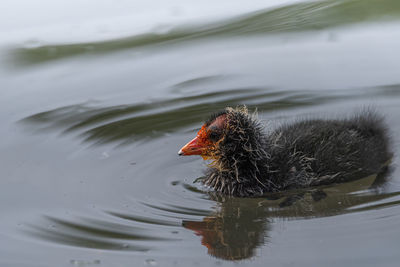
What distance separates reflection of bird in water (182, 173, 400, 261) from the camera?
4684mm

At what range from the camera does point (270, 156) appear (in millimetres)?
5988

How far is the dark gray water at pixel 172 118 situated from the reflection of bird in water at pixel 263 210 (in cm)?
2

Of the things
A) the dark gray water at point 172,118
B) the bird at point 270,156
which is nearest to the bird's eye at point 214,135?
the bird at point 270,156

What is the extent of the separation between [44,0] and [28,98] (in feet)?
10.9

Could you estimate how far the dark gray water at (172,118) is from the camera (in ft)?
15.0

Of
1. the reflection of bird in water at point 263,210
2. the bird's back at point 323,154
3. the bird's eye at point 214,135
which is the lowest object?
the reflection of bird in water at point 263,210

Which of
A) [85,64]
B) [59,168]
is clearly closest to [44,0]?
[85,64]

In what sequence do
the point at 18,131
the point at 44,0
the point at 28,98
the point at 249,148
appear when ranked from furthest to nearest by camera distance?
the point at 44,0, the point at 28,98, the point at 18,131, the point at 249,148

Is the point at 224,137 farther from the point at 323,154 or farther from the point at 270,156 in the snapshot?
the point at 323,154

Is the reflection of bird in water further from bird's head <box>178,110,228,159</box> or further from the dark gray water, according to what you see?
bird's head <box>178,110,228,159</box>

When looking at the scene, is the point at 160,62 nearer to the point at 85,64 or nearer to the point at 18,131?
the point at 85,64

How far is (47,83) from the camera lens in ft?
27.4

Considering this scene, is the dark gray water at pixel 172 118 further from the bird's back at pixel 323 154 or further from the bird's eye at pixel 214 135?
the bird's eye at pixel 214 135

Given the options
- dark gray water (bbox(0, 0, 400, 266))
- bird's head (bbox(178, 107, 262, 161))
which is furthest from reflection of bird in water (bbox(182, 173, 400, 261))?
bird's head (bbox(178, 107, 262, 161))
